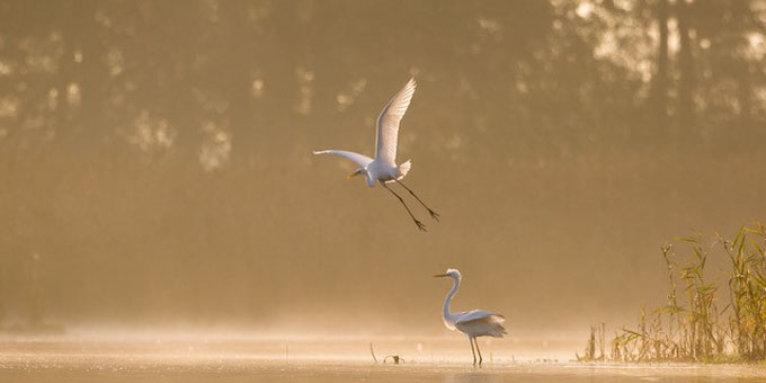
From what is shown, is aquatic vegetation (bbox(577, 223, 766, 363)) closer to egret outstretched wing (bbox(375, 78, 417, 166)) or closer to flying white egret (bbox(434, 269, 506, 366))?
flying white egret (bbox(434, 269, 506, 366))

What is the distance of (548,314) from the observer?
25016mm

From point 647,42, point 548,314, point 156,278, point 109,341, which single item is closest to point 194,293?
point 156,278

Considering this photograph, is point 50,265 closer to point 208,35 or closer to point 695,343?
point 208,35

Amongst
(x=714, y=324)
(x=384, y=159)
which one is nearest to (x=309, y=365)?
(x=384, y=159)

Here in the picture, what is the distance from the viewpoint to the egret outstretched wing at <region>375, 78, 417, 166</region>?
1753 centimetres

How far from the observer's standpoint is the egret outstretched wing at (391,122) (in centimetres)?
1753

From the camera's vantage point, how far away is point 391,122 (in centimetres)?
1783

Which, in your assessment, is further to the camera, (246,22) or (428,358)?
(246,22)

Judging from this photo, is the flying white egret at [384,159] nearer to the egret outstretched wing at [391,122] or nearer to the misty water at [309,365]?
the egret outstretched wing at [391,122]

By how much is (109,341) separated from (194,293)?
253 centimetres

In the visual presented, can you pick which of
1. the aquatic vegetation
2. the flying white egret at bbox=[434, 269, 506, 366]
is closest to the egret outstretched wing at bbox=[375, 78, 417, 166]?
the flying white egret at bbox=[434, 269, 506, 366]

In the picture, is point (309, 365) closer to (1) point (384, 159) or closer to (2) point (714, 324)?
(1) point (384, 159)

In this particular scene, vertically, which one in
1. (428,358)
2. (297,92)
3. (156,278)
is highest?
(297,92)

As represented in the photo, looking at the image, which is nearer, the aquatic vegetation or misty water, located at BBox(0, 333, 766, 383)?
misty water, located at BBox(0, 333, 766, 383)
